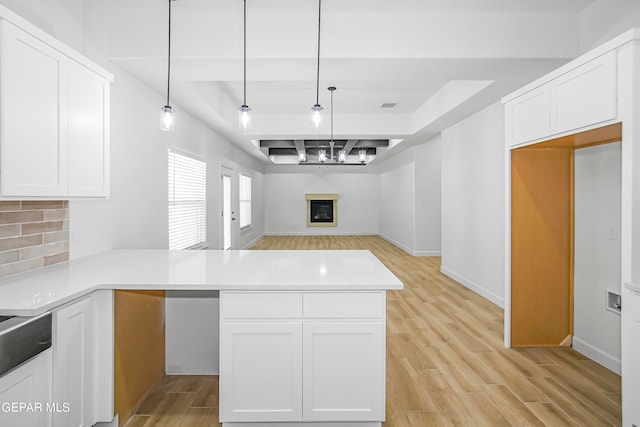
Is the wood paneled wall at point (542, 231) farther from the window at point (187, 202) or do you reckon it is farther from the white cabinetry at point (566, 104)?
the window at point (187, 202)

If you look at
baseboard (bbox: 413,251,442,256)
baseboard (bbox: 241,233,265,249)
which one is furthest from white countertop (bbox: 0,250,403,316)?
baseboard (bbox: 241,233,265,249)

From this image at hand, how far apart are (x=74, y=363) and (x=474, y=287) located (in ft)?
15.9

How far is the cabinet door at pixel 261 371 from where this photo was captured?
191 centimetres

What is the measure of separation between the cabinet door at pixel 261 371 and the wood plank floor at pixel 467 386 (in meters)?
0.40

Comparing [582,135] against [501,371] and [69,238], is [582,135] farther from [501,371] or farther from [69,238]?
[69,238]

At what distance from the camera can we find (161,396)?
244 cm

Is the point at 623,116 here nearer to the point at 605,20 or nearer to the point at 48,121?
the point at 605,20

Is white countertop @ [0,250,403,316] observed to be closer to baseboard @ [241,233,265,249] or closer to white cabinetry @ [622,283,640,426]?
white cabinetry @ [622,283,640,426]

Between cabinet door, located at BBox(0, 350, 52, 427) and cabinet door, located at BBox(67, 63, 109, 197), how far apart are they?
95 centimetres

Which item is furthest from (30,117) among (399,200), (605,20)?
(399,200)

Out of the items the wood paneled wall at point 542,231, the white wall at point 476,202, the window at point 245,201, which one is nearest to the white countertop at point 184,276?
the wood paneled wall at point 542,231

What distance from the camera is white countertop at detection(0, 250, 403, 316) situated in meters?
1.67

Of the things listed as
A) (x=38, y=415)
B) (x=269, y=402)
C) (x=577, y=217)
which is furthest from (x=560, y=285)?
(x=38, y=415)

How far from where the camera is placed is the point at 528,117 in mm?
2867
